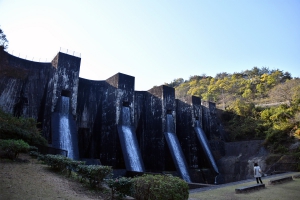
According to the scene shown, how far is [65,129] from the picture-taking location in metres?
11.6

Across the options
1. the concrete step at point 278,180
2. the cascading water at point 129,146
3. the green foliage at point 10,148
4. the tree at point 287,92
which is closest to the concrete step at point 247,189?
the concrete step at point 278,180

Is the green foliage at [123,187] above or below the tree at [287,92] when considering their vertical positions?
below

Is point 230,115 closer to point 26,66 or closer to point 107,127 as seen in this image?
point 107,127

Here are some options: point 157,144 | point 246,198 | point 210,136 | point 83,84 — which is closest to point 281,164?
point 210,136

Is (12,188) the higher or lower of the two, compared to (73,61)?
lower

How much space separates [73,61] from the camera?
1362 cm

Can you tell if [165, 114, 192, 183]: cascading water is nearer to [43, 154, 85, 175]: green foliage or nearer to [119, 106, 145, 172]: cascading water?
[119, 106, 145, 172]: cascading water

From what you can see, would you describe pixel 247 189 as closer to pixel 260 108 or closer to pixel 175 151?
pixel 175 151

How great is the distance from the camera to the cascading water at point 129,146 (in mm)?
12758

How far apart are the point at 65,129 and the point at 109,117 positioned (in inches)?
144

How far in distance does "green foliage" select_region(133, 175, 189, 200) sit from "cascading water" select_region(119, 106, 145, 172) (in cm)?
774

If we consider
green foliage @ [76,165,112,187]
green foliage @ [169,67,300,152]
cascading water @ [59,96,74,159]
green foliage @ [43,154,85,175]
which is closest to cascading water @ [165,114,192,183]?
green foliage @ [169,67,300,152]

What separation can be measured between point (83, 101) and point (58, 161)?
30.5ft

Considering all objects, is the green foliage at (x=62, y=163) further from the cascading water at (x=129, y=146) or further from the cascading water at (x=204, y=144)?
the cascading water at (x=204, y=144)
